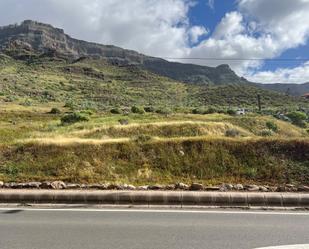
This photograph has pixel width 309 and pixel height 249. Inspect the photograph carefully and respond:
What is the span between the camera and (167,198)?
9000 mm

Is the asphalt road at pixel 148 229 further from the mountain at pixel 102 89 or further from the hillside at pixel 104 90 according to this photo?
the mountain at pixel 102 89

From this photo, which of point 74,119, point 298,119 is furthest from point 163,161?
point 298,119

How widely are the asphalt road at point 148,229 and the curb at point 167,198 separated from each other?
52cm

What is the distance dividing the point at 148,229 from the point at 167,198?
189 centimetres

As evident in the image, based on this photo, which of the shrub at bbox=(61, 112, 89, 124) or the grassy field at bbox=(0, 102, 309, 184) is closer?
the grassy field at bbox=(0, 102, 309, 184)

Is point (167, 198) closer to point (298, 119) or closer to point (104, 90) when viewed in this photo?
point (298, 119)

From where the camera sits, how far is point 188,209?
8.70 m

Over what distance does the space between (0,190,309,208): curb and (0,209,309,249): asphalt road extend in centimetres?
52

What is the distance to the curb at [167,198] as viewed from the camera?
886 cm

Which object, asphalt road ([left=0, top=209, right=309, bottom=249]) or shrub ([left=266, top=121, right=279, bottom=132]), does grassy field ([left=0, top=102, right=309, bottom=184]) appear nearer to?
asphalt road ([left=0, top=209, right=309, bottom=249])

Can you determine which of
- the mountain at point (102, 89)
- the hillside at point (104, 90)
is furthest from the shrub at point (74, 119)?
the mountain at point (102, 89)

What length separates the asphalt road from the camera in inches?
250

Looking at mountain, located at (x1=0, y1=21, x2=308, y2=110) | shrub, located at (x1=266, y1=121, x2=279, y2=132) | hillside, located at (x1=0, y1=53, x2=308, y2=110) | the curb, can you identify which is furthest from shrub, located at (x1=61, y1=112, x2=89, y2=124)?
the curb

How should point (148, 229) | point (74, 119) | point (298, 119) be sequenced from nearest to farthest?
point (148, 229)
point (74, 119)
point (298, 119)
